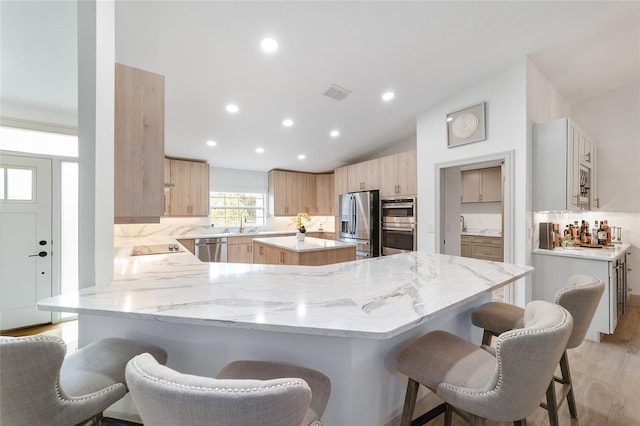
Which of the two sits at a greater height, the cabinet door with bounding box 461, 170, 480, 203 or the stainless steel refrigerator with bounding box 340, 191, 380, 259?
the cabinet door with bounding box 461, 170, 480, 203

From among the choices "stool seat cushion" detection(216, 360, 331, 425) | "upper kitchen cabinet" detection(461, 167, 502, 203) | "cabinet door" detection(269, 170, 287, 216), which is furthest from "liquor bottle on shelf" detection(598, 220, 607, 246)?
"cabinet door" detection(269, 170, 287, 216)

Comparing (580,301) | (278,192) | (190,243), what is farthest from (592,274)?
(190,243)

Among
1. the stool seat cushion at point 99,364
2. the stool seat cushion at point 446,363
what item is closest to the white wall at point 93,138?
the stool seat cushion at point 99,364

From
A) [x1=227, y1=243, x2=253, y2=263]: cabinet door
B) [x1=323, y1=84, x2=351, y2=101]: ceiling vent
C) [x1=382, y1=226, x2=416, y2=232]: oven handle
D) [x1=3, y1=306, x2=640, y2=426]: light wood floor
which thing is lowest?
[x1=3, y1=306, x2=640, y2=426]: light wood floor

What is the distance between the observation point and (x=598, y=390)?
193cm

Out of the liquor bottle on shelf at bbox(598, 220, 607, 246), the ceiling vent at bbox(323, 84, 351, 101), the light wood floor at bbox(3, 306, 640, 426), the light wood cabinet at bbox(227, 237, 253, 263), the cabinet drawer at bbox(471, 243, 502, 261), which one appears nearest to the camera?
the light wood floor at bbox(3, 306, 640, 426)

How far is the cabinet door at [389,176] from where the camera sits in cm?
460

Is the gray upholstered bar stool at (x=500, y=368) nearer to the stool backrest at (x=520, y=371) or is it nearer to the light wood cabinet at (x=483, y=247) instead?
the stool backrest at (x=520, y=371)

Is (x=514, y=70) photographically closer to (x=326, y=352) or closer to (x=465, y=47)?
(x=465, y=47)

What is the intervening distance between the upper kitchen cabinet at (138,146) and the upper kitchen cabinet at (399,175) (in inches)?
141

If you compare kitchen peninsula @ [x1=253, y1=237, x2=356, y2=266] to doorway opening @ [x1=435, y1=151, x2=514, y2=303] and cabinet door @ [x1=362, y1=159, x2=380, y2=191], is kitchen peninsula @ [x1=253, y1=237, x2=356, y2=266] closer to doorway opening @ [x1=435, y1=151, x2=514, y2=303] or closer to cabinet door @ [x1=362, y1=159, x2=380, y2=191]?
doorway opening @ [x1=435, y1=151, x2=514, y2=303]

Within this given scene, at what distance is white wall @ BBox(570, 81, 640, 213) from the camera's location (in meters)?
3.64

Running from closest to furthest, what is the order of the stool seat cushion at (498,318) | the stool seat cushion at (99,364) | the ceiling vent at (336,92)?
1. the stool seat cushion at (99,364)
2. the stool seat cushion at (498,318)
3. the ceiling vent at (336,92)

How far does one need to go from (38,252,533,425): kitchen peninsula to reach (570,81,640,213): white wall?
370 centimetres
